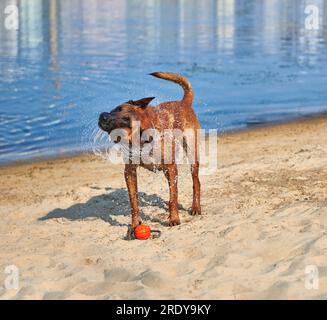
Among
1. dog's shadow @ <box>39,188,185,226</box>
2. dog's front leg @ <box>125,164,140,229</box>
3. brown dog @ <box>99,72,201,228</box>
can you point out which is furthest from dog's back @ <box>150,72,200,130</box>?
dog's shadow @ <box>39,188,185,226</box>

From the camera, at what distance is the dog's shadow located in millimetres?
8914

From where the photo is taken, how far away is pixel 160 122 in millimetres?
7578

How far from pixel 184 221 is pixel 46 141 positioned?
7126 mm

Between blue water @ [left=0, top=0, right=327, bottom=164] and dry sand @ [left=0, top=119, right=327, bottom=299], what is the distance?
→ 5.62 feet

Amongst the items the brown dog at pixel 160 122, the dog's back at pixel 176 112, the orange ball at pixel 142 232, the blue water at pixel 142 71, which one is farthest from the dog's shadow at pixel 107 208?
the blue water at pixel 142 71

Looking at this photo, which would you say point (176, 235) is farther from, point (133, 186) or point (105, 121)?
point (105, 121)

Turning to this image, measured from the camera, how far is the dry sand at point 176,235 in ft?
20.7

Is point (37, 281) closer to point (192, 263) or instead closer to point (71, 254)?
point (71, 254)

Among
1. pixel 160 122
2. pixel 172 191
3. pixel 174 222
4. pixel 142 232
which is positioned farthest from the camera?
pixel 174 222

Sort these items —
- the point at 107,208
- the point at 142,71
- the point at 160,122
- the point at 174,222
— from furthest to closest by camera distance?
the point at 142,71
the point at 107,208
the point at 174,222
the point at 160,122

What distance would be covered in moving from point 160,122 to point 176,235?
1289 mm

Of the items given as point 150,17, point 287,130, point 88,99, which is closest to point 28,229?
point 287,130

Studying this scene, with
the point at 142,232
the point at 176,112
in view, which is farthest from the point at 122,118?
the point at 142,232

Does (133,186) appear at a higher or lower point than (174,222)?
higher
